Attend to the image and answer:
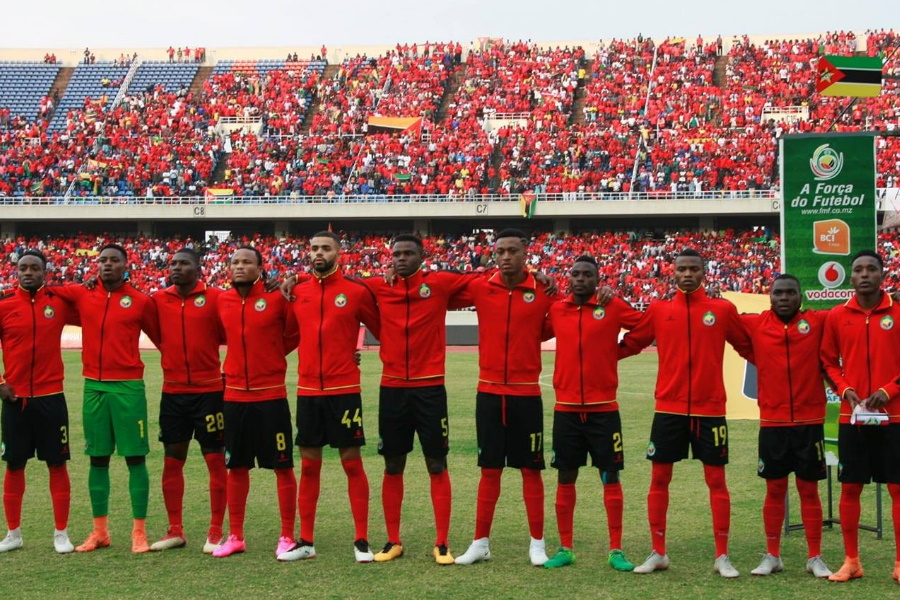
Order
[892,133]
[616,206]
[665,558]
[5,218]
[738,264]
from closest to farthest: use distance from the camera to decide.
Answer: [665,558] → [892,133] → [738,264] → [616,206] → [5,218]

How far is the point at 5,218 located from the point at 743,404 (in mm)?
42304

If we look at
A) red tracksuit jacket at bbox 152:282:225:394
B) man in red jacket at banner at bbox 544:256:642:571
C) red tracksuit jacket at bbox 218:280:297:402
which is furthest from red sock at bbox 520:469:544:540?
red tracksuit jacket at bbox 152:282:225:394

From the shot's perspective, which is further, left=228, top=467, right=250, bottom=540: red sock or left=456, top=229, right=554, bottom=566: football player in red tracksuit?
left=228, top=467, right=250, bottom=540: red sock

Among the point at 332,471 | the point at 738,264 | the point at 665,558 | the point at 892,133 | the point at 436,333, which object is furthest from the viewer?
the point at 738,264

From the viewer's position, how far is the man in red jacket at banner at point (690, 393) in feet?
24.9

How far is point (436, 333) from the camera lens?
8062 mm

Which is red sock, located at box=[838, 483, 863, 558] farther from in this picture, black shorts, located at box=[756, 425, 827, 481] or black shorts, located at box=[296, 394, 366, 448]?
black shorts, located at box=[296, 394, 366, 448]

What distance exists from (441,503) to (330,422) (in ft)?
3.32

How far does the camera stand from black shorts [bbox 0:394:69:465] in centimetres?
831

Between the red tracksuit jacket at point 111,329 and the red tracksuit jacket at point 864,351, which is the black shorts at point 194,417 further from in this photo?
the red tracksuit jacket at point 864,351

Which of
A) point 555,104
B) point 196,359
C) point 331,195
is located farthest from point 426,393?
point 555,104

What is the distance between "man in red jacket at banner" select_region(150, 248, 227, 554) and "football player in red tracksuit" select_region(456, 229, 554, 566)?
206 cm

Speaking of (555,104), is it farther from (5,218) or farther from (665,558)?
(665,558)

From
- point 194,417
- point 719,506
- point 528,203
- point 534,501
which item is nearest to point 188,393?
point 194,417
